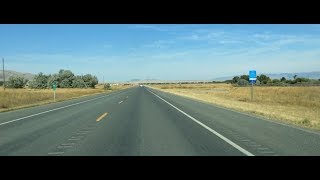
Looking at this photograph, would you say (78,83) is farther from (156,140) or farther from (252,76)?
(156,140)

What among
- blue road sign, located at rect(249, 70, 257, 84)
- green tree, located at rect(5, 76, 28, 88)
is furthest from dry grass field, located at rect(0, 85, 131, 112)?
green tree, located at rect(5, 76, 28, 88)

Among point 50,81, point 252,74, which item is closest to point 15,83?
point 50,81

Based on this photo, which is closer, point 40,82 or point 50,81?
point 50,81

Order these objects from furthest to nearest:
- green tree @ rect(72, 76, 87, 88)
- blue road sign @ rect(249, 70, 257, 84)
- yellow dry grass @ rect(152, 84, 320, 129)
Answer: green tree @ rect(72, 76, 87, 88) < blue road sign @ rect(249, 70, 257, 84) < yellow dry grass @ rect(152, 84, 320, 129)

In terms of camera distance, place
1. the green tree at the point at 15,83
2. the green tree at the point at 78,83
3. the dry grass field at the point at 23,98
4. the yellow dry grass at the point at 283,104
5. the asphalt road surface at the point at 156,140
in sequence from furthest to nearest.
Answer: the green tree at the point at 78,83
the green tree at the point at 15,83
the dry grass field at the point at 23,98
the yellow dry grass at the point at 283,104
the asphalt road surface at the point at 156,140

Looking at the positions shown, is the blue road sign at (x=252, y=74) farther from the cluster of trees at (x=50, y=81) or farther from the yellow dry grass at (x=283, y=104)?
the cluster of trees at (x=50, y=81)

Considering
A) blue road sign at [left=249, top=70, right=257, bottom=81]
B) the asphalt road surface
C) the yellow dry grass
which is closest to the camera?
the asphalt road surface

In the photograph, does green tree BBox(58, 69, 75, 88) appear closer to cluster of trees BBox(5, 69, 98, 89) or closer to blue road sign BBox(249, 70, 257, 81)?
cluster of trees BBox(5, 69, 98, 89)

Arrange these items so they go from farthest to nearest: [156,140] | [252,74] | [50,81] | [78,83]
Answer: [78,83]
[50,81]
[252,74]
[156,140]

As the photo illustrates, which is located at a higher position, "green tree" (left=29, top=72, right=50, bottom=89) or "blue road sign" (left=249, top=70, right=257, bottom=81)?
"blue road sign" (left=249, top=70, right=257, bottom=81)

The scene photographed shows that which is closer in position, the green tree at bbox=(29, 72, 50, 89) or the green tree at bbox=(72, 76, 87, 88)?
the green tree at bbox=(29, 72, 50, 89)

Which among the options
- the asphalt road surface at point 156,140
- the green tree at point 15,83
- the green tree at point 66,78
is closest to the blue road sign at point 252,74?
the asphalt road surface at point 156,140
